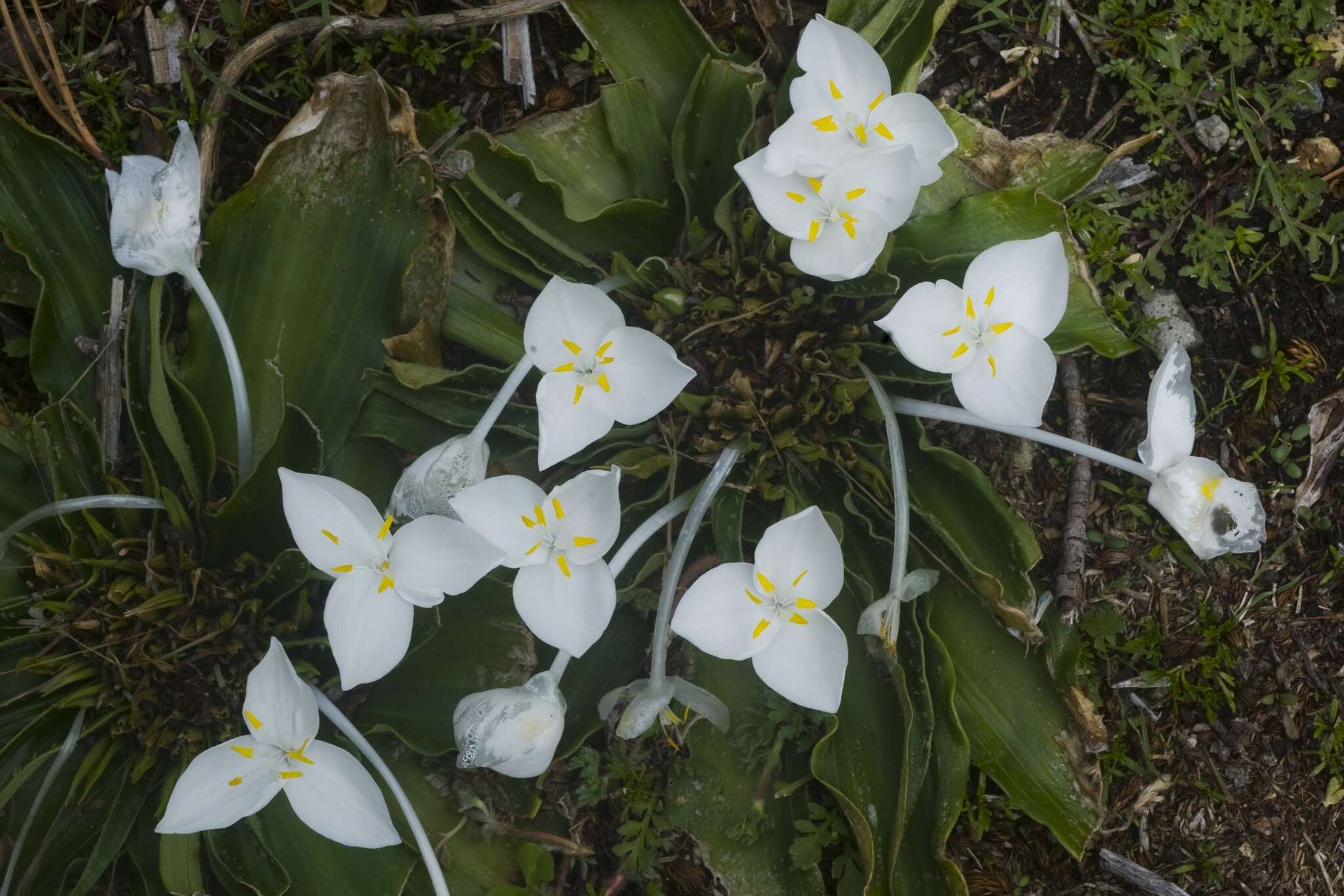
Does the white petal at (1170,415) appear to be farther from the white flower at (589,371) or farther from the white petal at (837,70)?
the white flower at (589,371)

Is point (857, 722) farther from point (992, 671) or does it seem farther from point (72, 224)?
point (72, 224)

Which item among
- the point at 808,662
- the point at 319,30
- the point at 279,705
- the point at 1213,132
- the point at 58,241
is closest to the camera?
the point at 279,705

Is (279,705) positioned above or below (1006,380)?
below

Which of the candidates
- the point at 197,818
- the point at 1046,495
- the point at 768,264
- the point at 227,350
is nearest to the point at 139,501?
the point at 227,350

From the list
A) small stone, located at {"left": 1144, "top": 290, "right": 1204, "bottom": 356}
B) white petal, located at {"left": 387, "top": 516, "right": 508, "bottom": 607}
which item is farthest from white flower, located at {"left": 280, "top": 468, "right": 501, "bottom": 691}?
small stone, located at {"left": 1144, "top": 290, "right": 1204, "bottom": 356}

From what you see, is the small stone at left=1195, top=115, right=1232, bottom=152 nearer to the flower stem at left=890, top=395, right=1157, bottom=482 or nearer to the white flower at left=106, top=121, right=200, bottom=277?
the flower stem at left=890, top=395, right=1157, bottom=482

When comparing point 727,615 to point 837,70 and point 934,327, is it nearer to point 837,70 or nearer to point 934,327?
point 934,327

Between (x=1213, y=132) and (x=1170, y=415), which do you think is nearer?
(x=1170, y=415)

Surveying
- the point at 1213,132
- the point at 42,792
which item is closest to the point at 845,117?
the point at 1213,132
